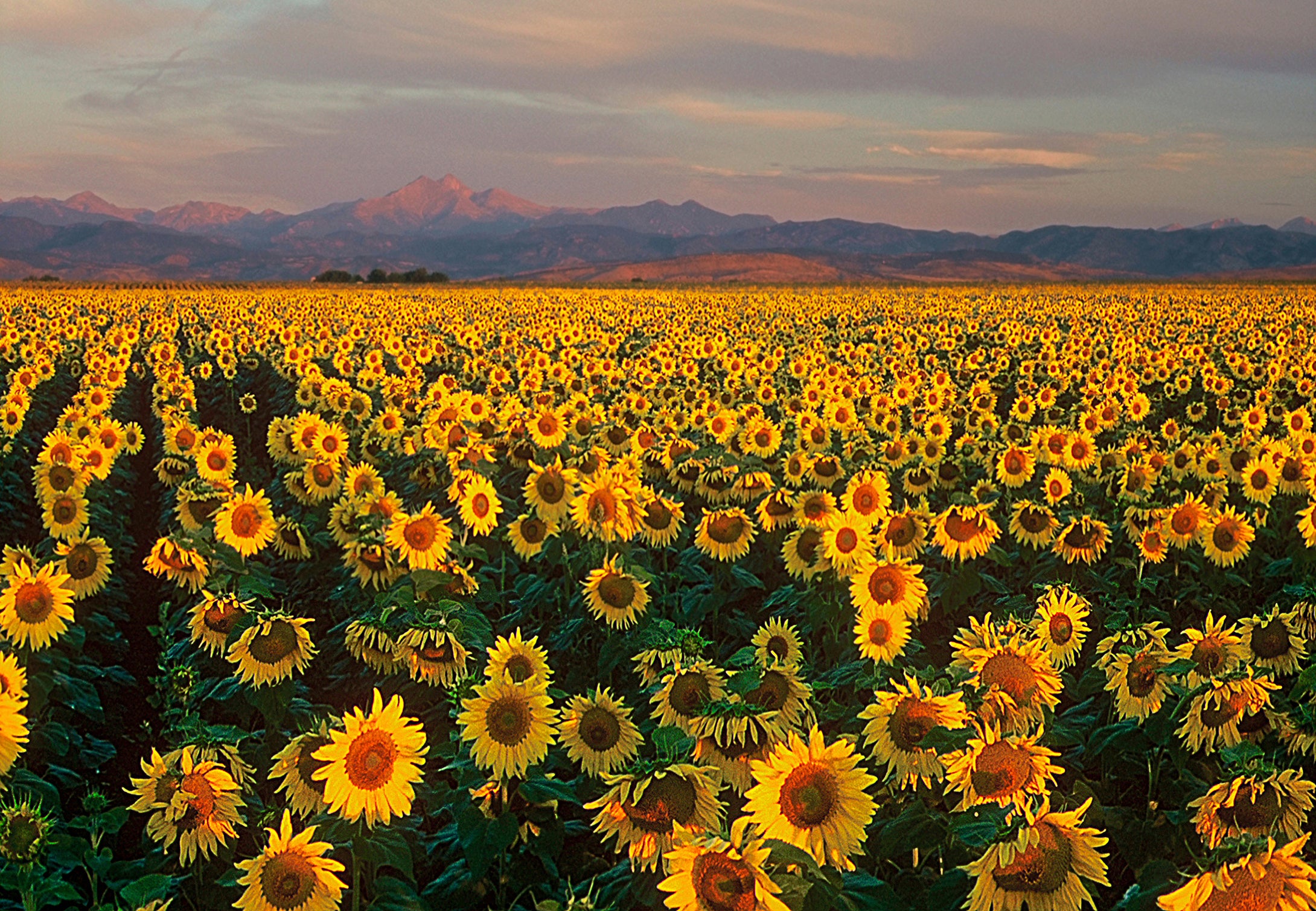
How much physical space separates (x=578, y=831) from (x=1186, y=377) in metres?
15.7

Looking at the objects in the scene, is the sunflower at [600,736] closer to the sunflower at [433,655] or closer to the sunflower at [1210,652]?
the sunflower at [433,655]

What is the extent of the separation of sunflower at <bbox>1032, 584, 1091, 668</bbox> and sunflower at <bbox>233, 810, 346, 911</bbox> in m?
3.03

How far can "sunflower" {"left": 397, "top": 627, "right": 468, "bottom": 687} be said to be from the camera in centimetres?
427

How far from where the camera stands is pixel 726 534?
6.69 m

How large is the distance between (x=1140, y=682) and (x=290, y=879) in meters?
3.29

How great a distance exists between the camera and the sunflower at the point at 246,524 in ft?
22.5

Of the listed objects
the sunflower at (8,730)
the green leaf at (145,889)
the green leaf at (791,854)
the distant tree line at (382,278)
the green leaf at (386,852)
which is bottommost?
the green leaf at (386,852)

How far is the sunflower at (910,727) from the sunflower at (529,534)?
12.8ft

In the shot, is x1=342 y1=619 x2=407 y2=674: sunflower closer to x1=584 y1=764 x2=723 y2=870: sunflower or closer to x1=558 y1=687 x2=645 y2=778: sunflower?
x1=558 y1=687 x2=645 y2=778: sunflower

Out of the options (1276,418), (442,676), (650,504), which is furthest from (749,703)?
(1276,418)

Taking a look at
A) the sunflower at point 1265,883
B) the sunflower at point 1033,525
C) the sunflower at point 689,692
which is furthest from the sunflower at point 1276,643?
the sunflower at point 1033,525

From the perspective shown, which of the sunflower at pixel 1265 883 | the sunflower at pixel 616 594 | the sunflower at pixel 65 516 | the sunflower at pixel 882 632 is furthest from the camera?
the sunflower at pixel 65 516

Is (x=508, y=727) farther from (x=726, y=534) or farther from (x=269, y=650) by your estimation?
(x=726, y=534)

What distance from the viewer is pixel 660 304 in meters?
43.1
